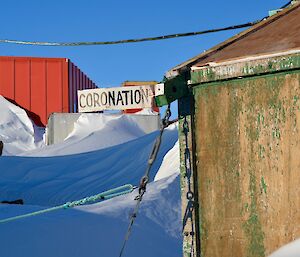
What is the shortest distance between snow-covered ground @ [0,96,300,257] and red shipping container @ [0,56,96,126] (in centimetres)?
60

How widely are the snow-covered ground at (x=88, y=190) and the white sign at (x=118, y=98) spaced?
1.06 m

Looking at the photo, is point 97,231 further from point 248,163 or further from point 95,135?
point 95,135

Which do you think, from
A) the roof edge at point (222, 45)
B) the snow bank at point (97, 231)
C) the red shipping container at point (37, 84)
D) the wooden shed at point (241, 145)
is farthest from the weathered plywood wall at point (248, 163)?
the red shipping container at point (37, 84)

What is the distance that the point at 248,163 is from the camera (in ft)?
11.3

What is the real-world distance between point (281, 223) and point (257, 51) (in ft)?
3.14

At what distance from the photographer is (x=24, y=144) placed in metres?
20.2

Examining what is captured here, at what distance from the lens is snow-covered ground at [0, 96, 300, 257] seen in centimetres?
520

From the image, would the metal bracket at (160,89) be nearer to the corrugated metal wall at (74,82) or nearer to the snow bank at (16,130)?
the snow bank at (16,130)

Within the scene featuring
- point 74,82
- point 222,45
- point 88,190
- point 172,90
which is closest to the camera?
point 172,90

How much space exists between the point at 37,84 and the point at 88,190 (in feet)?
38.1

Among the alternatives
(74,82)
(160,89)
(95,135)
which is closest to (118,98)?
(160,89)

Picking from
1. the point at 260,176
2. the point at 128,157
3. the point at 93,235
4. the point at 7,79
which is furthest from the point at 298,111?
the point at 7,79

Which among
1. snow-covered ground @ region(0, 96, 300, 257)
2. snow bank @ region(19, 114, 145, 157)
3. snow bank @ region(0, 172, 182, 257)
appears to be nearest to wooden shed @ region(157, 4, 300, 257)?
snow-covered ground @ region(0, 96, 300, 257)

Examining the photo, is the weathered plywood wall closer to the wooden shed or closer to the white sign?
the wooden shed
